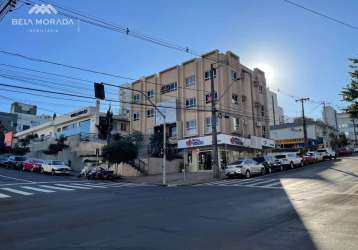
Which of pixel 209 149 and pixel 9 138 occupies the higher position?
pixel 9 138

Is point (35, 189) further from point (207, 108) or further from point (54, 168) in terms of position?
point (207, 108)

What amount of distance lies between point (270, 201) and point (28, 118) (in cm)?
9193

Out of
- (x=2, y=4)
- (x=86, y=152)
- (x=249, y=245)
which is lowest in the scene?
(x=249, y=245)

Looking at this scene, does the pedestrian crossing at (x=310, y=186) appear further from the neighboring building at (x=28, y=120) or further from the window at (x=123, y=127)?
the neighboring building at (x=28, y=120)

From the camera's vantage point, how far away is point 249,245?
6.08 m

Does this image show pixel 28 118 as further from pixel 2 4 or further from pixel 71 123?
pixel 2 4

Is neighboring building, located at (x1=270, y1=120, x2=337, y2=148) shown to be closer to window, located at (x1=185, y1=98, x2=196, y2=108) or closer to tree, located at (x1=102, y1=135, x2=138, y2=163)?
window, located at (x1=185, y1=98, x2=196, y2=108)

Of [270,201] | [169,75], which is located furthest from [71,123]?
[270,201]

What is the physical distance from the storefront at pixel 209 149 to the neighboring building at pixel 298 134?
116ft

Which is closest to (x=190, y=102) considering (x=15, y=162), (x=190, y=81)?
(x=190, y=81)

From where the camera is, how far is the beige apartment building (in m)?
38.7

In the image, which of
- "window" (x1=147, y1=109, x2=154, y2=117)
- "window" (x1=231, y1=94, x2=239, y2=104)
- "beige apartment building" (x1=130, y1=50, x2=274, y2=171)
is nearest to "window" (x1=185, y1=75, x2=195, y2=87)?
"beige apartment building" (x1=130, y1=50, x2=274, y2=171)

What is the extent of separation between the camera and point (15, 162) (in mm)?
43281

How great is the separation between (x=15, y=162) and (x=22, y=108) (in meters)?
55.8
